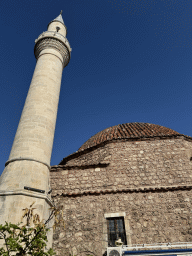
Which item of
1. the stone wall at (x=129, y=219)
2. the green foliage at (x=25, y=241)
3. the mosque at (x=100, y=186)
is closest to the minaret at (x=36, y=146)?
the mosque at (x=100, y=186)

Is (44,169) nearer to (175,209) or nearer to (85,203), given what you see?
(85,203)

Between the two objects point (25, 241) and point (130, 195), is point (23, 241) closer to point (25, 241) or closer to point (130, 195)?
point (25, 241)

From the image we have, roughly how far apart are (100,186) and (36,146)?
2.55m

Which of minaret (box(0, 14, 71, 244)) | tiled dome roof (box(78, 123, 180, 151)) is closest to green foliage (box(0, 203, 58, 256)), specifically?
minaret (box(0, 14, 71, 244))

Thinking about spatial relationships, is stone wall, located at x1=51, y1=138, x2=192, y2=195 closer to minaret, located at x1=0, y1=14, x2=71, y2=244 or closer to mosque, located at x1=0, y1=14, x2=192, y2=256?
mosque, located at x1=0, y1=14, x2=192, y2=256

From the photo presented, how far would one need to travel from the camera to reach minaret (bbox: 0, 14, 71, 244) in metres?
4.68

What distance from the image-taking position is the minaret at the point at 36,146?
4.68 meters

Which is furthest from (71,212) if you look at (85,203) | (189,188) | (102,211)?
(189,188)

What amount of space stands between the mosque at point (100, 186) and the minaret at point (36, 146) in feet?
0.08

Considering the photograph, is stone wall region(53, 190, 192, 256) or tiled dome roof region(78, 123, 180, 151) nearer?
stone wall region(53, 190, 192, 256)

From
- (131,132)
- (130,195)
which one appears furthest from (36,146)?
(131,132)

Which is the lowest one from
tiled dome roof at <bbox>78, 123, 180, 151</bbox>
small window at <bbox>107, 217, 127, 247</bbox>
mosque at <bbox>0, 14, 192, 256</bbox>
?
small window at <bbox>107, 217, 127, 247</bbox>

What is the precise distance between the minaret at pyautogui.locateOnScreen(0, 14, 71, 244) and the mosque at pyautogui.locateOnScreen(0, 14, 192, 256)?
0.02 m

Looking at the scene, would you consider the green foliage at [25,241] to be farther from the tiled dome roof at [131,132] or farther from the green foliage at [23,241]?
the tiled dome roof at [131,132]
